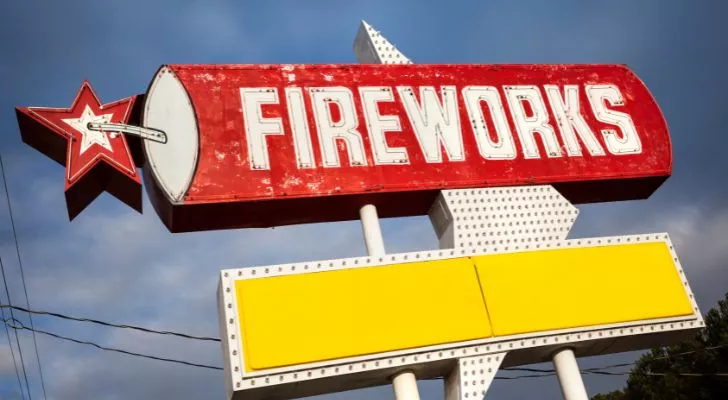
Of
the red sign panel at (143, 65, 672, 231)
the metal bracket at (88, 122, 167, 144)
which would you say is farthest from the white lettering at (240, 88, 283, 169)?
the metal bracket at (88, 122, 167, 144)

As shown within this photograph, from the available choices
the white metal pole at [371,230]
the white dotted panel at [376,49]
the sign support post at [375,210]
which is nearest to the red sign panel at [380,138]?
the white metal pole at [371,230]

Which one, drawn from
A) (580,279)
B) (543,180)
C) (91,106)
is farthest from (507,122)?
(91,106)

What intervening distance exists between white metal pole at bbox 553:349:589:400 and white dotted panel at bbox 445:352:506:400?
1.07 m

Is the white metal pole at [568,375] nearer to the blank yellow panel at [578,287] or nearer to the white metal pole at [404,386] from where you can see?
the blank yellow panel at [578,287]

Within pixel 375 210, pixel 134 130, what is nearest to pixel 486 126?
pixel 375 210

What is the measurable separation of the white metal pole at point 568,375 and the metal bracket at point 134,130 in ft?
18.8

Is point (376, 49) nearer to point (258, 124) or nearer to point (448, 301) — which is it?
point (258, 124)

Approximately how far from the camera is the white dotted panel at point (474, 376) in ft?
25.7

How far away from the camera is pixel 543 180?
9703mm

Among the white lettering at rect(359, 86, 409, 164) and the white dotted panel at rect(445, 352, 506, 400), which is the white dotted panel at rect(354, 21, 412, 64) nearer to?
the white lettering at rect(359, 86, 409, 164)

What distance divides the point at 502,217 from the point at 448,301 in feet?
5.64

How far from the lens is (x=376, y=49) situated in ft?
35.5

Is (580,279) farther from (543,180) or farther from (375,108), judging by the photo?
(375,108)

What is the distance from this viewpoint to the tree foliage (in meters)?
27.0
